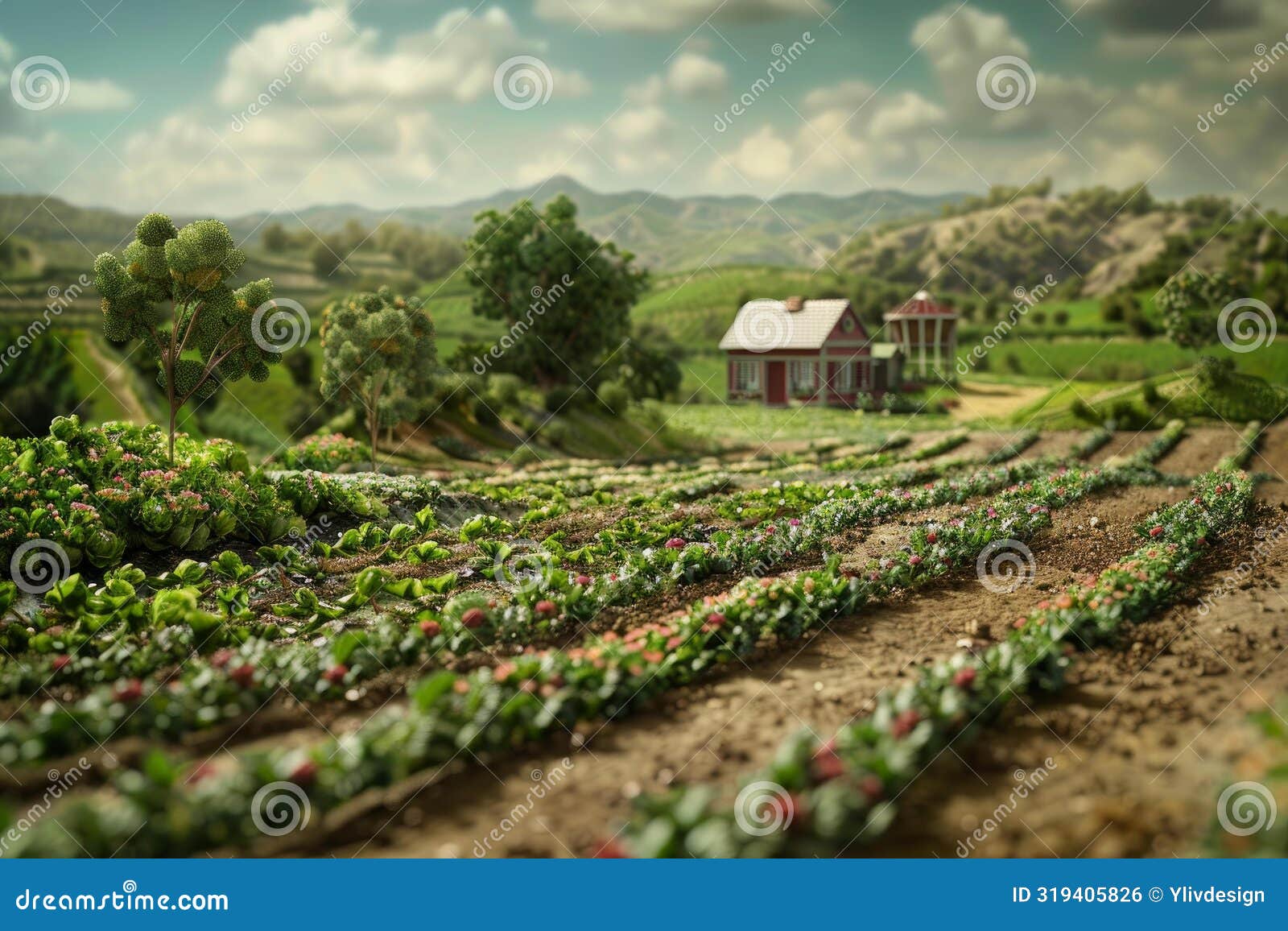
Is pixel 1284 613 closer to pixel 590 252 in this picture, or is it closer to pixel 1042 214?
pixel 590 252

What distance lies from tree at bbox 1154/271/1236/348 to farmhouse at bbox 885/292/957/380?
6.86 meters

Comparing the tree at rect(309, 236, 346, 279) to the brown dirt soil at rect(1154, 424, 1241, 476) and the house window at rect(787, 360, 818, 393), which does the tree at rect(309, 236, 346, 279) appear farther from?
the brown dirt soil at rect(1154, 424, 1241, 476)

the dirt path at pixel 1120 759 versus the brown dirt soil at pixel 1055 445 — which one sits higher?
Result: the brown dirt soil at pixel 1055 445

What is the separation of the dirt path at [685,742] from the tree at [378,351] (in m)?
9.52

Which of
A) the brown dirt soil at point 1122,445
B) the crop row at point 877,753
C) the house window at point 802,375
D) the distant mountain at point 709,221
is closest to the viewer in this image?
the crop row at point 877,753

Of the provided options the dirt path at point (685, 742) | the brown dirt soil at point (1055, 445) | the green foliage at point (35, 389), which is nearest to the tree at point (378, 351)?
the green foliage at point (35, 389)

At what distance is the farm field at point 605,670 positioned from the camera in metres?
3.93

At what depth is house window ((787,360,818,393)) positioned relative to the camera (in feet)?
97.6

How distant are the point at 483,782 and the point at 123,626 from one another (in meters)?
3.30

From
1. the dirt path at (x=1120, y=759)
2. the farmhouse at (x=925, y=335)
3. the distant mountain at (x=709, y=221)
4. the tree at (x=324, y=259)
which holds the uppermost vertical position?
the distant mountain at (x=709, y=221)

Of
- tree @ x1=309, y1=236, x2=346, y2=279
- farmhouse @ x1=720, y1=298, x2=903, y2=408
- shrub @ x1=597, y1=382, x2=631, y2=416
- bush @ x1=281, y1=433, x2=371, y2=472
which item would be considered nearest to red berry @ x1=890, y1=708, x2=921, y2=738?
bush @ x1=281, y1=433, x2=371, y2=472

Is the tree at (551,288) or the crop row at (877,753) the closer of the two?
the crop row at (877,753)

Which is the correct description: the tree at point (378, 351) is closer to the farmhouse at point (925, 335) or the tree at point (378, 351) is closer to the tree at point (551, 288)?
the tree at point (551, 288)

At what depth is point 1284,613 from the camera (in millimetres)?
6906
